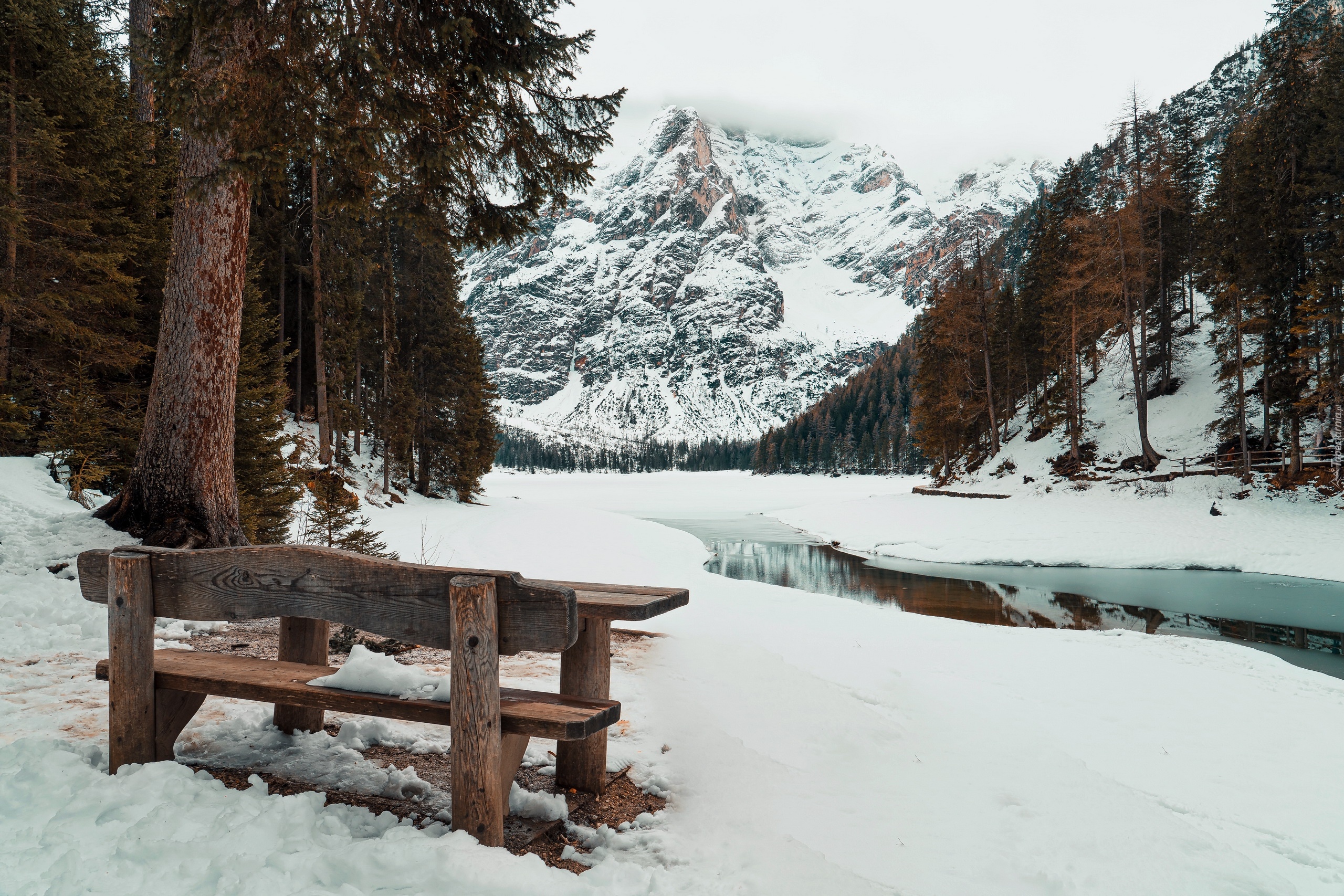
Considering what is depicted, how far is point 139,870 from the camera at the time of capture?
2066 millimetres

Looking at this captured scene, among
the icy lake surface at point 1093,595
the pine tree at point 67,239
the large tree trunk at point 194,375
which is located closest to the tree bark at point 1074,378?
the icy lake surface at point 1093,595

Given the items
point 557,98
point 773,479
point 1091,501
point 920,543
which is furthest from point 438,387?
point 773,479

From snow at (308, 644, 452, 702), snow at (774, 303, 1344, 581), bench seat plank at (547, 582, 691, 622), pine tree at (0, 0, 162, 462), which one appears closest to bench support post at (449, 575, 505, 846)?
snow at (308, 644, 452, 702)

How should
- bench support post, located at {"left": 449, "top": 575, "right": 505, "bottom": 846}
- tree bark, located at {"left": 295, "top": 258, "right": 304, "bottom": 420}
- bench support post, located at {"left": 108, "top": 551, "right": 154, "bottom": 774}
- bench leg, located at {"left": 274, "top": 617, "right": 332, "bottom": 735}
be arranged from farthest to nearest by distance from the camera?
tree bark, located at {"left": 295, "top": 258, "right": 304, "bottom": 420} → bench leg, located at {"left": 274, "top": 617, "right": 332, "bottom": 735} → bench support post, located at {"left": 108, "top": 551, "right": 154, "bottom": 774} → bench support post, located at {"left": 449, "top": 575, "right": 505, "bottom": 846}

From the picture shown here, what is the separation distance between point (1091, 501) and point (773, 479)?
59.2m

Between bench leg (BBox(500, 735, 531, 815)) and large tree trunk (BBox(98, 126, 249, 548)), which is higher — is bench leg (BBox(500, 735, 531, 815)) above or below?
below

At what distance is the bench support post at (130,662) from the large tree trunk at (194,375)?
12.1ft

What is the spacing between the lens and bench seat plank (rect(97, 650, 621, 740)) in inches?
89.7

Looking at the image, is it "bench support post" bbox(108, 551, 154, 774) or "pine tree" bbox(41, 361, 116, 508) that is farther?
"pine tree" bbox(41, 361, 116, 508)

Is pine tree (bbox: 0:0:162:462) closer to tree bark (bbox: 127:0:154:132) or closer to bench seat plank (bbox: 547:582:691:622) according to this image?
tree bark (bbox: 127:0:154:132)

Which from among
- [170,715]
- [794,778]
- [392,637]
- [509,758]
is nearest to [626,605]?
[509,758]

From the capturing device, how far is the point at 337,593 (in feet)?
7.98

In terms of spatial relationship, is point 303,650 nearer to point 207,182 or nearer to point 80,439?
point 207,182

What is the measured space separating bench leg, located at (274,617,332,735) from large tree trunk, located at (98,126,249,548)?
3315mm
